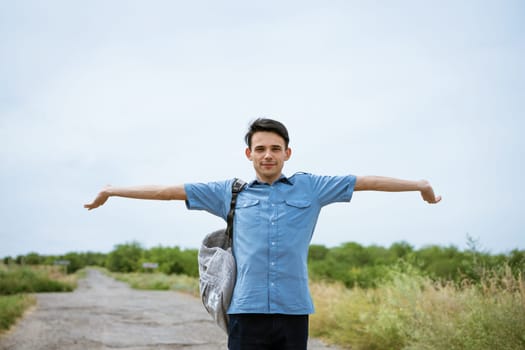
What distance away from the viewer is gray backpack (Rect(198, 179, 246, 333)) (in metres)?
3.05

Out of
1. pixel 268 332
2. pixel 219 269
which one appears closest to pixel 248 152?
pixel 219 269

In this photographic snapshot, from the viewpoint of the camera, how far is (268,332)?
2.89m

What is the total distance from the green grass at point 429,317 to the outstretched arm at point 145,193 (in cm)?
358

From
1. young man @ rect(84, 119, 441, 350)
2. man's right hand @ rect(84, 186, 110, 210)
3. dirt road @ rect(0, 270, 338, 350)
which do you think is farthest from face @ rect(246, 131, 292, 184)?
dirt road @ rect(0, 270, 338, 350)

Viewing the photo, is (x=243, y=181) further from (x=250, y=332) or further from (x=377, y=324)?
(x=377, y=324)

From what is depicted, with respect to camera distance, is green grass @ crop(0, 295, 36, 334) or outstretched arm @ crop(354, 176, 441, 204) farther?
green grass @ crop(0, 295, 36, 334)

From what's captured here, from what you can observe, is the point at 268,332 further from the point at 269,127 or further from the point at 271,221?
the point at 269,127

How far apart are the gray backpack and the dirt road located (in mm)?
4788

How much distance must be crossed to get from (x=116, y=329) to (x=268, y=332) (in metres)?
7.54

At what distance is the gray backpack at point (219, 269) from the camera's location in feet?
10.0

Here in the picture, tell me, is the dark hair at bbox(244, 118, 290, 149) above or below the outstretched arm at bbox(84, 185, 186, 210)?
above

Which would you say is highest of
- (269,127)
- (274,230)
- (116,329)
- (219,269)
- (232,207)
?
(269,127)

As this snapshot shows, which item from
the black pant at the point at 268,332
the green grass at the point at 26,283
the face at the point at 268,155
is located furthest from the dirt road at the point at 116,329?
the green grass at the point at 26,283

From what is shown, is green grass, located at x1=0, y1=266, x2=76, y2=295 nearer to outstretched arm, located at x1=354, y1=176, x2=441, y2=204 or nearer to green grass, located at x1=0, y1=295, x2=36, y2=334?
green grass, located at x1=0, y1=295, x2=36, y2=334
